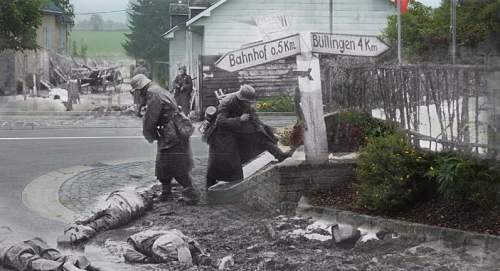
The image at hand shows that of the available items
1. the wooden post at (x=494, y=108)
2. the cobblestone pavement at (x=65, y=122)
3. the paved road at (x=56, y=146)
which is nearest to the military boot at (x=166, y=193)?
the paved road at (x=56, y=146)

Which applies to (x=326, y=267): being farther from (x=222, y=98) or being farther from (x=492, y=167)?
(x=222, y=98)

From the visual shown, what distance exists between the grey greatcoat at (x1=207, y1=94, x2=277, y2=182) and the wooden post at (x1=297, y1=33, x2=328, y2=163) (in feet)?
2.59

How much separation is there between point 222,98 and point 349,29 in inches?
56.4

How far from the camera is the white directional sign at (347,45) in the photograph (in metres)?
7.43

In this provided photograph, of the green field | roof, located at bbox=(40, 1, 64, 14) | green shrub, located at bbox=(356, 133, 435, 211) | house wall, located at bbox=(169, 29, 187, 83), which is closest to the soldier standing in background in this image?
house wall, located at bbox=(169, 29, 187, 83)

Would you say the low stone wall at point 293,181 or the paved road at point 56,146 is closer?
the low stone wall at point 293,181

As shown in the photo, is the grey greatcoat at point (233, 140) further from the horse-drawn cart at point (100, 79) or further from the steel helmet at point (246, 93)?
the horse-drawn cart at point (100, 79)

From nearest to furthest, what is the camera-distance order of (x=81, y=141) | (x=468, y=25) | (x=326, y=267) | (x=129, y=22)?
(x=326, y=267)
(x=129, y=22)
(x=468, y=25)
(x=81, y=141)

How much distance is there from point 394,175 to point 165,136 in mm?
2608

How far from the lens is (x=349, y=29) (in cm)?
834

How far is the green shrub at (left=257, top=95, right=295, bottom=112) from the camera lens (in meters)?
8.23

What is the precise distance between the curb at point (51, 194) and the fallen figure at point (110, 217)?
0.85ft

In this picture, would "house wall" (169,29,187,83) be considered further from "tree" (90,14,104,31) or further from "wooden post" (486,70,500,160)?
"wooden post" (486,70,500,160)

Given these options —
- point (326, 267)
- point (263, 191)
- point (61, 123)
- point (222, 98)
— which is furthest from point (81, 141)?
point (326, 267)
